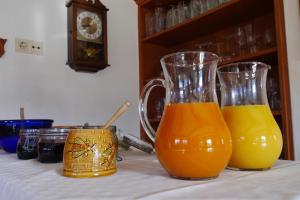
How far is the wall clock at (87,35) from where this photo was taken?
1892 millimetres

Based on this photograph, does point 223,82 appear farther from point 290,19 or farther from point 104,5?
point 104,5

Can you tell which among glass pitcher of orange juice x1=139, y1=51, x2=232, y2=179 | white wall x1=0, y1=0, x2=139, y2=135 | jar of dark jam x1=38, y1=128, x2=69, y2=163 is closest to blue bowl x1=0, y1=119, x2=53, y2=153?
jar of dark jam x1=38, y1=128, x2=69, y2=163

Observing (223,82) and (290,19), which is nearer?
(223,82)

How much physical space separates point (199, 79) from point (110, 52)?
1693mm

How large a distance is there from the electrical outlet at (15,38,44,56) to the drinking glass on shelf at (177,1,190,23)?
913 mm

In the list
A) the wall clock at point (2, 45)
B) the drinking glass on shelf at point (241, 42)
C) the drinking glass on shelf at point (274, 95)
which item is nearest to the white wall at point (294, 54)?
the drinking glass on shelf at point (274, 95)

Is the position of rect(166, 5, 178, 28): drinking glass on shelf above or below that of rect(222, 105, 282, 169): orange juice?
above

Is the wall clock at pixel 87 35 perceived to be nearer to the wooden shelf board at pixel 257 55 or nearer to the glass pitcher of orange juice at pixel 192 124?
the wooden shelf board at pixel 257 55

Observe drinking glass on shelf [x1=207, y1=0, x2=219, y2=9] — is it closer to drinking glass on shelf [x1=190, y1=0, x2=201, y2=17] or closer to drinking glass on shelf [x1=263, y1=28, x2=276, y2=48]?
drinking glass on shelf [x1=190, y1=0, x2=201, y2=17]

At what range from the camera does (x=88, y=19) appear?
6.48 feet

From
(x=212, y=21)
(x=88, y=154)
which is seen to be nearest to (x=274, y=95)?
(x=212, y=21)

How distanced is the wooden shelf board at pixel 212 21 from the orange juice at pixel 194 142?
1256mm

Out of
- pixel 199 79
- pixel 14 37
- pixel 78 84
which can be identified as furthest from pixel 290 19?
pixel 14 37

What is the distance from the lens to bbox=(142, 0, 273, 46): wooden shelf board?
163 cm
